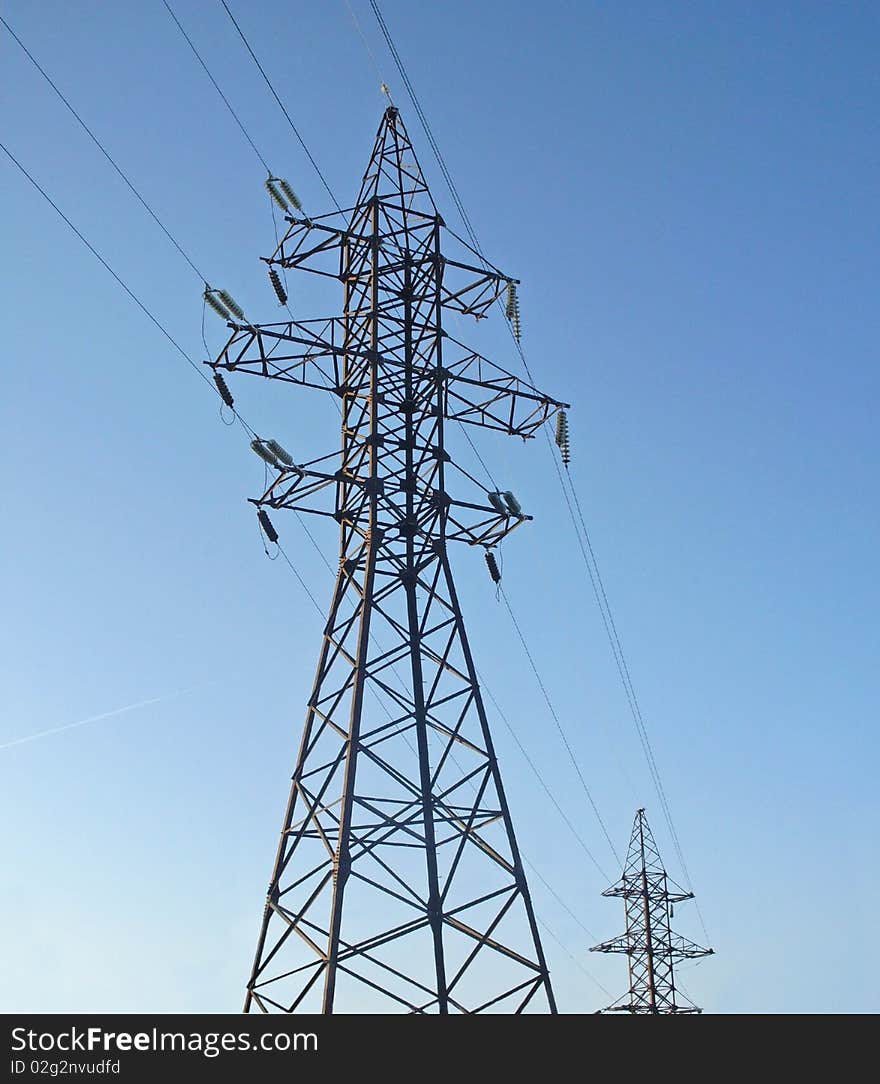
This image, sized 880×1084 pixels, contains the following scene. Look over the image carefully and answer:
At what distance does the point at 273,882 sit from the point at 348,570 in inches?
220

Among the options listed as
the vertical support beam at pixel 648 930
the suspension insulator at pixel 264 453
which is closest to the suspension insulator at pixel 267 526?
the suspension insulator at pixel 264 453

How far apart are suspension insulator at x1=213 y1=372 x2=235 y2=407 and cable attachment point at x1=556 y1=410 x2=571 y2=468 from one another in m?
7.04

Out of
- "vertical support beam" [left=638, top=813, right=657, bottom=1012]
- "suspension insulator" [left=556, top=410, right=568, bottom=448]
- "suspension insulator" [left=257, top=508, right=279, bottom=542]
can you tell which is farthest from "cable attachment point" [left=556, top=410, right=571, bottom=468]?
"vertical support beam" [left=638, top=813, right=657, bottom=1012]

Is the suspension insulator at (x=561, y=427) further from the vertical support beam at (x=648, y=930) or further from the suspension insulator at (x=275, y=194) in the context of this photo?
the vertical support beam at (x=648, y=930)

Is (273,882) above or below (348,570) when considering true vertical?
below

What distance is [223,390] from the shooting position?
20.6 m

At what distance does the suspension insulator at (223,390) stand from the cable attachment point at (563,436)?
7.04m

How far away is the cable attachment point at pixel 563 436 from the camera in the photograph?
2378 cm

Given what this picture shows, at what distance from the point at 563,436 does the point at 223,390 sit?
24.2ft
